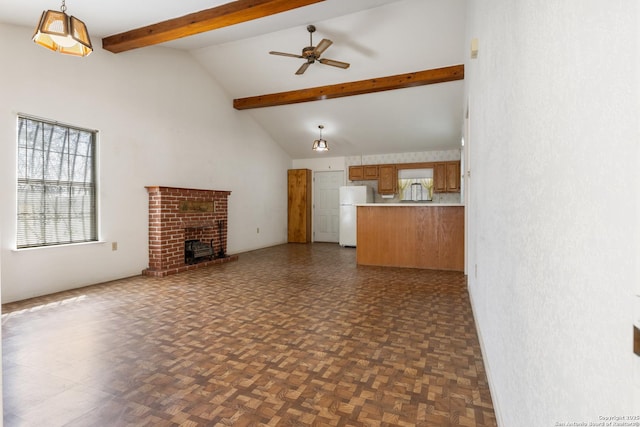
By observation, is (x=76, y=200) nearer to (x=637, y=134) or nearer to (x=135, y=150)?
(x=135, y=150)

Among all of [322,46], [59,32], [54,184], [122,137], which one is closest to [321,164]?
[322,46]

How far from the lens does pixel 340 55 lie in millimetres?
5281

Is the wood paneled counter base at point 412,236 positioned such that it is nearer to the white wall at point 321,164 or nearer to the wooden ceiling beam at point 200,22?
the wooden ceiling beam at point 200,22

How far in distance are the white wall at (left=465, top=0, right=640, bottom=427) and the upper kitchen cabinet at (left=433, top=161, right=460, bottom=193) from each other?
22.1 feet

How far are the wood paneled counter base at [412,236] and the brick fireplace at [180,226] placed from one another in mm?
2483

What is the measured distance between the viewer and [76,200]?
4012 mm

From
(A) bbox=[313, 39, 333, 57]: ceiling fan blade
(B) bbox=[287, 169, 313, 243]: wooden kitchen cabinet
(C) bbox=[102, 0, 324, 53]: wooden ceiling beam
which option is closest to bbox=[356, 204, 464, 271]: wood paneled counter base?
(A) bbox=[313, 39, 333, 57]: ceiling fan blade

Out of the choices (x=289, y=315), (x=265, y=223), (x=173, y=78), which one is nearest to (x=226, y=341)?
(x=289, y=315)

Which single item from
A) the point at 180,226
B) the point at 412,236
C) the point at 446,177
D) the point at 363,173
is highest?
the point at 363,173

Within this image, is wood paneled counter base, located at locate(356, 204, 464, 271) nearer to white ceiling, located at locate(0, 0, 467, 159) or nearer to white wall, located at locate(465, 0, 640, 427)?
white ceiling, located at locate(0, 0, 467, 159)

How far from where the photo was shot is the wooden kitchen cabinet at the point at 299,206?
869cm

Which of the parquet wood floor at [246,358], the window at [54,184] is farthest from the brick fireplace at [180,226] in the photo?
the parquet wood floor at [246,358]

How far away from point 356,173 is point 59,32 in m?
6.71

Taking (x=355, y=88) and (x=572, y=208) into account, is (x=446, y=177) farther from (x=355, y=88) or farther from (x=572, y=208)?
(x=572, y=208)
